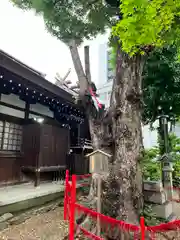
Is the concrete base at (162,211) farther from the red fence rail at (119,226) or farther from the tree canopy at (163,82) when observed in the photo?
the tree canopy at (163,82)

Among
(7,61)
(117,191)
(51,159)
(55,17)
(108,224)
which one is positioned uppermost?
(55,17)

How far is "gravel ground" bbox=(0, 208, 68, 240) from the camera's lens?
3.60 meters

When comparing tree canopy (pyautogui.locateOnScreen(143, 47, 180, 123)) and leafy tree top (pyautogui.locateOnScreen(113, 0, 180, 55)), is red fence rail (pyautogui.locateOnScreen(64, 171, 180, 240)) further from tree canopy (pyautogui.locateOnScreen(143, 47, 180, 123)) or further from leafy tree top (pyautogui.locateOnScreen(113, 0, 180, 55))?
tree canopy (pyautogui.locateOnScreen(143, 47, 180, 123))

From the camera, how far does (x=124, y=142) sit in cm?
408

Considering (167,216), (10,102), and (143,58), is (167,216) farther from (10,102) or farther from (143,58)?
(10,102)

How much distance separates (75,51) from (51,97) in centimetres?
205

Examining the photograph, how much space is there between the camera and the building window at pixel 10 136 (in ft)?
19.8

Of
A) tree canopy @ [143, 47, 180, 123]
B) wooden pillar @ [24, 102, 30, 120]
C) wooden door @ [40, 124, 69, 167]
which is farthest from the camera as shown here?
tree canopy @ [143, 47, 180, 123]

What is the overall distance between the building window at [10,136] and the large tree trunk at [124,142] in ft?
11.2

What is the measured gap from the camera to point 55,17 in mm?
5645

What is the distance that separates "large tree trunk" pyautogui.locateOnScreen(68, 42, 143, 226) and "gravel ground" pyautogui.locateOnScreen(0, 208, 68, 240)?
1150mm

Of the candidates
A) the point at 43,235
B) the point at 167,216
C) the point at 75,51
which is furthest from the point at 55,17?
the point at 167,216

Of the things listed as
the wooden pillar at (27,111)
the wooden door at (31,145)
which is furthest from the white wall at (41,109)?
the wooden door at (31,145)

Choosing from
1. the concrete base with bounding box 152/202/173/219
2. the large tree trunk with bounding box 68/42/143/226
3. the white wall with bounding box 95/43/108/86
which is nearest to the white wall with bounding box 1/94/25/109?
the large tree trunk with bounding box 68/42/143/226
